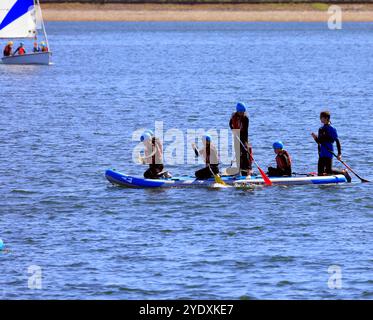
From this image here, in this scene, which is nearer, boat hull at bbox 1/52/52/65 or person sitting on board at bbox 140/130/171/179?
person sitting on board at bbox 140/130/171/179

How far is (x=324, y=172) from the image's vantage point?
29.8m

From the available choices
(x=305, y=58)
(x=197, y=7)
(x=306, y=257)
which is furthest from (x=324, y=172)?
(x=197, y=7)

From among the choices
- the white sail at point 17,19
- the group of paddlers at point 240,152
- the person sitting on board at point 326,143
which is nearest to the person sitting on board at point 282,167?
the group of paddlers at point 240,152

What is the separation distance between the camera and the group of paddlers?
93.5 ft

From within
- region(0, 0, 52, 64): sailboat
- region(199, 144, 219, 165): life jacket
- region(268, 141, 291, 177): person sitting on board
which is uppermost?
region(0, 0, 52, 64): sailboat

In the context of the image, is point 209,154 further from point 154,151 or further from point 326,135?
point 326,135

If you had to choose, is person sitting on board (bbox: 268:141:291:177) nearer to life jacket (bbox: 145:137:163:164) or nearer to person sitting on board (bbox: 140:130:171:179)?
person sitting on board (bbox: 140:130:171:179)

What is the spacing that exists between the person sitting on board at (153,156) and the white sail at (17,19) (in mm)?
46534

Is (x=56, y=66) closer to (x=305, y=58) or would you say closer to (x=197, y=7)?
(x=305, y=58)

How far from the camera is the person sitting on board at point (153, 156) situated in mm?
28484

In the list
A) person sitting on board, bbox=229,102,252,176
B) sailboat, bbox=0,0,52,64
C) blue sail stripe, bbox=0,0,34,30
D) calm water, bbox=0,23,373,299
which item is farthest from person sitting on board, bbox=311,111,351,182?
blue sail stripe, bbox=0,0,34,30

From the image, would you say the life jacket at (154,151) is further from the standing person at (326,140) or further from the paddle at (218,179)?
the standing person at (326,140)

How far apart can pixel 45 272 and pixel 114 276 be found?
53.4 inches

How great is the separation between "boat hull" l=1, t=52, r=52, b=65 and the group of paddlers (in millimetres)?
46329
